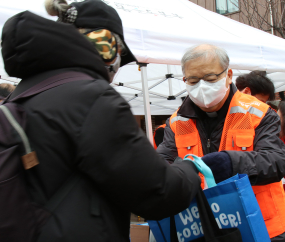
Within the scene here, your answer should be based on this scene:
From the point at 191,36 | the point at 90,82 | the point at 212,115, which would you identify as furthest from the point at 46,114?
the point at 191,36

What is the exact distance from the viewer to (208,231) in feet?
3.77

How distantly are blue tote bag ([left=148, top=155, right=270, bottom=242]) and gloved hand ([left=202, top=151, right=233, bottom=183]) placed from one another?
102mm

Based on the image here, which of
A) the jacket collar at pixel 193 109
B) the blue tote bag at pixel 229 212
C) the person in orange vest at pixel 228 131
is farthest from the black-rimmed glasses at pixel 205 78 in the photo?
the blue tote bag at pixel 229 212

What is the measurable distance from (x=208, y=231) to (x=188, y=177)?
0.94 ft

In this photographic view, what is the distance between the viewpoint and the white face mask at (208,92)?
174 centimetres

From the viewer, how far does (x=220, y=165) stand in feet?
4.46

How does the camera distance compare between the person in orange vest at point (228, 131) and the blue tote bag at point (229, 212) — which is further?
the person in orange vest at point (228, 131)

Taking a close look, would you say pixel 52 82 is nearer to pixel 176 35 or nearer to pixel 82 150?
pixel 82 150

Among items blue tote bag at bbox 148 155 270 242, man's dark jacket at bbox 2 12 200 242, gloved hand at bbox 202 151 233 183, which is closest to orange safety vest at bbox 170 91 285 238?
gloved hand at bbox 202 151 233 183

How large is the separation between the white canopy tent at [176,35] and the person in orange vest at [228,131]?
1.03m

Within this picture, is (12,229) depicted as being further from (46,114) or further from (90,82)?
(90,82)

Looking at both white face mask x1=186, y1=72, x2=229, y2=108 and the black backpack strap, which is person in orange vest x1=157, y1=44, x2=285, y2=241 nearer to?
white face mask x1=186, y1=72, x2=229, y2=108

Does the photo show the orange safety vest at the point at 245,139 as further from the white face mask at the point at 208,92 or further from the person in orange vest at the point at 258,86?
the person in orange vest at the point at 258,86

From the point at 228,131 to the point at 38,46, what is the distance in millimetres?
1171
